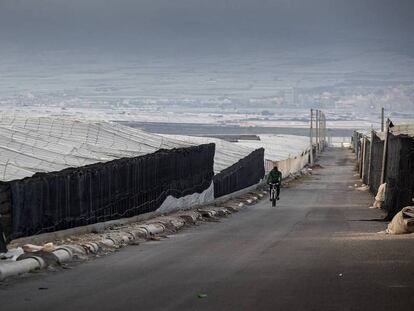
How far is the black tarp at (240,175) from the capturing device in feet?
174

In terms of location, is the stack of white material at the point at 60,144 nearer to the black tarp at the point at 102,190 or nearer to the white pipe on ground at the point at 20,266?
the black tarp at the point at 102,190

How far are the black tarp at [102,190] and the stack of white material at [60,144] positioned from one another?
5.73ft

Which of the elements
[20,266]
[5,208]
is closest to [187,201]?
[5,208]

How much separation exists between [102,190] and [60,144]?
47.1 feet

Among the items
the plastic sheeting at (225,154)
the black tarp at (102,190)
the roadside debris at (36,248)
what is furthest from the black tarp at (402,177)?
the plastic sheeting at (225,154)

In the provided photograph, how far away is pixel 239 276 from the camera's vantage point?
61.2 ft

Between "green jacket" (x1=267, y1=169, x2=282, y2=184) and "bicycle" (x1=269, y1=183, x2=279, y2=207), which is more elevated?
"green jacket" (x1=267, y1=169, x2=282, y2=184)

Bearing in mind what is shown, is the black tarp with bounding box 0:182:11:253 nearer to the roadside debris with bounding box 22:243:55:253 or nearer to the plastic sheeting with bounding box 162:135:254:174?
the roadside debris with bounding box 22:243:55:253

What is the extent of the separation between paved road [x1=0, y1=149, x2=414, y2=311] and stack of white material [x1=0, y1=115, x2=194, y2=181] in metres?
6.37

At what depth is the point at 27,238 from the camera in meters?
24.3

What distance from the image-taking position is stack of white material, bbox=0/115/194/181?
3469 cm

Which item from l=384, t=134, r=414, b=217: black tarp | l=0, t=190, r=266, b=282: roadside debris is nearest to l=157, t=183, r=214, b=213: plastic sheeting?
l=0, t=190, r=266, b=282: roadside debris

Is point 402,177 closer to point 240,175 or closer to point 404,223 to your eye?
point 404,223

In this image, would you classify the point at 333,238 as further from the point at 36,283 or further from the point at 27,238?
the point at 36,283
